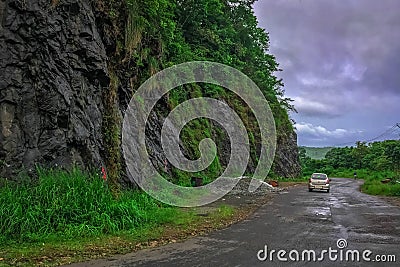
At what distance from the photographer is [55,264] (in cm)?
707

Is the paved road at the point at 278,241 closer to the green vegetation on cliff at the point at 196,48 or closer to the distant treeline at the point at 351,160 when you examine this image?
the green vegetation on cliff at the point at 196,48

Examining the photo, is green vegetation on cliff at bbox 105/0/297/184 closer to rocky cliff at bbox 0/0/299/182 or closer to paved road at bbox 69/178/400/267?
rocky cliff at bbox 0/0/299/182

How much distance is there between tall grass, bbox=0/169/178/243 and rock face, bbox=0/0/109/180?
968mm

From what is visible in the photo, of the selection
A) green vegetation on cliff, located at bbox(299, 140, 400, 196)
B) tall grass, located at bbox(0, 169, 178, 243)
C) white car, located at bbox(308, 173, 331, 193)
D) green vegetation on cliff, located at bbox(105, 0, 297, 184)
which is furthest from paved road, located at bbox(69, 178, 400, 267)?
green vegetation on cliff, located at bbox(299, 140, 400, 196)

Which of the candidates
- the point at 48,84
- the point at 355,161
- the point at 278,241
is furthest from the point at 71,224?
the point at 355,161

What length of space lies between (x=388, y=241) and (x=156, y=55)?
14383 millimetres

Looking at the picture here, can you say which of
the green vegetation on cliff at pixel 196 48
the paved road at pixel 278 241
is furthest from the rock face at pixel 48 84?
the paved road at pixel 278 241

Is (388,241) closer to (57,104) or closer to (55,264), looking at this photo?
(55,264)

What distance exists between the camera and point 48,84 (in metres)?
11.6

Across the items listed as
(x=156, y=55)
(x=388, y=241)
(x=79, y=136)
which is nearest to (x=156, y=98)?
(x=156, y=55)

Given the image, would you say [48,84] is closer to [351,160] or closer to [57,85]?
[57,85]

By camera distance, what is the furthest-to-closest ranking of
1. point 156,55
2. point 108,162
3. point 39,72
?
1. point 156,55
2. point 108,162
3. point 39,72

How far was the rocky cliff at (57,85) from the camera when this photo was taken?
10695 millimetres

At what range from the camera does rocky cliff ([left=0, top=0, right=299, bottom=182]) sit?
10695 mm
